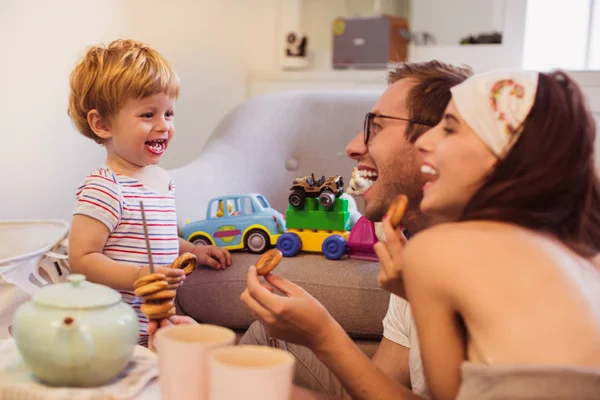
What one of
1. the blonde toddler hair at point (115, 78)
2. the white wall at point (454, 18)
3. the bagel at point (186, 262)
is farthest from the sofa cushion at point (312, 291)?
the white wall at point (454, 18)

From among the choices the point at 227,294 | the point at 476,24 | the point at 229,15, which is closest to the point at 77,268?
the point at 227,294

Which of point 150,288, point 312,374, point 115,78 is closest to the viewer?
point 150,288

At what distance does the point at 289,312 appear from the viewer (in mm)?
1052

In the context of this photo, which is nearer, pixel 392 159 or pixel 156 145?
pixel 392 159

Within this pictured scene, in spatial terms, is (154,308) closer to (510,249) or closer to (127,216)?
(510,249)

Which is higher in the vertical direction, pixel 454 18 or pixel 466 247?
pixel 454 18

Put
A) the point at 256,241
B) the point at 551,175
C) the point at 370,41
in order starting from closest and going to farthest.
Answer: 1. the point at 551,175
2. the point at 256,241
3. the point at 370,41

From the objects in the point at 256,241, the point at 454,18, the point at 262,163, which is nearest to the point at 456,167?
the point at 256,241

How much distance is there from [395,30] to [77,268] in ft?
6.75

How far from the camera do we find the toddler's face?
1703mm

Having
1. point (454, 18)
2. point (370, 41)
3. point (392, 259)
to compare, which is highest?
point (454, 18)

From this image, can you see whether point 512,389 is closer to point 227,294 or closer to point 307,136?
point 227,294

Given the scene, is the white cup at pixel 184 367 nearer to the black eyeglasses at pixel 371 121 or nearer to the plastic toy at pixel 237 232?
the black eyeglasses at pixel 371 121

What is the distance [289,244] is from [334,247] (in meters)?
0.13
